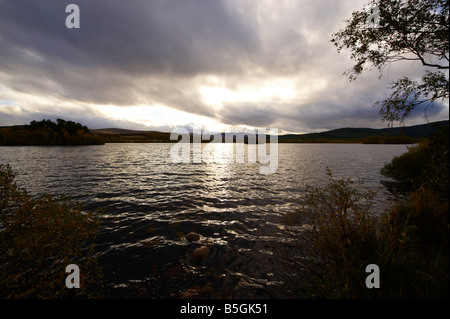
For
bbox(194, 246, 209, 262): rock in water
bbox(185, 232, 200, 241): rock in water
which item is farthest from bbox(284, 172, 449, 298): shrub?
bbox(185, 232, 200, 241): rock in water

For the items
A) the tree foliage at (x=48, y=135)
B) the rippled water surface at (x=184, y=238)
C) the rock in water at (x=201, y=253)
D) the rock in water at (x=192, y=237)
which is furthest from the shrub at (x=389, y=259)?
the tree foliage at (x=48, y=135)

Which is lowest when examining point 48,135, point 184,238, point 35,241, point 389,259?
point 184,238

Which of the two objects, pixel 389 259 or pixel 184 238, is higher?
pixel 389 259

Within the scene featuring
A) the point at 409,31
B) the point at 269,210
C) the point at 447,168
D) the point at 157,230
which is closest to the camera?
the point at 447,168

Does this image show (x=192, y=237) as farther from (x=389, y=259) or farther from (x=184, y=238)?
(x=389, y=259)

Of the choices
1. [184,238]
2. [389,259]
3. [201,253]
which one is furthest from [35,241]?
[389,259]

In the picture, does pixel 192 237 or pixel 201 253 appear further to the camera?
pixel 192 237

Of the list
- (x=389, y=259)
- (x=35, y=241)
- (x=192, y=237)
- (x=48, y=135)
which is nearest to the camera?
(x=389, y=259)

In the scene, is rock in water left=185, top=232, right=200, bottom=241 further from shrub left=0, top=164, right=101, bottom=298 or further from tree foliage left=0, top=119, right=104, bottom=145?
tree foliage left=0, top=119, right=104, bottom=145
